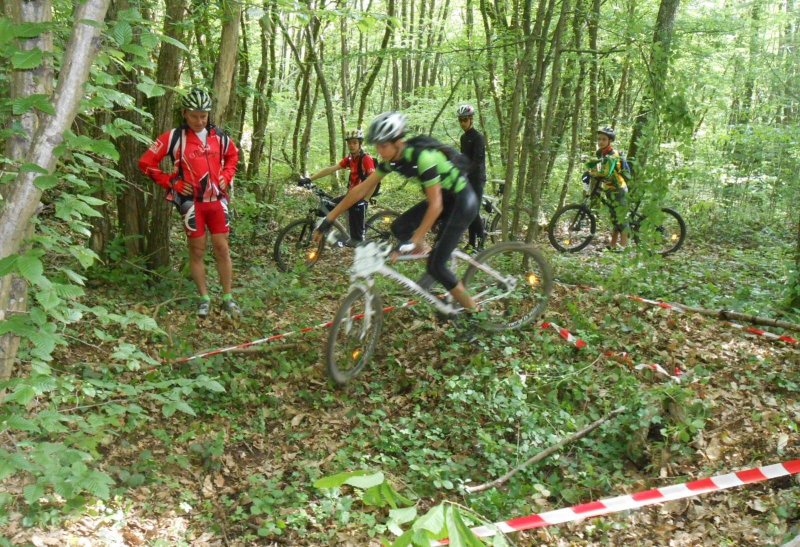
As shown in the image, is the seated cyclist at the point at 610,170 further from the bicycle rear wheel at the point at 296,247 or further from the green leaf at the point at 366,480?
the green leaf at the point at 366,480

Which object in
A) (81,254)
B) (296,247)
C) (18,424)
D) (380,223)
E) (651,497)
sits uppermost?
(81,254)

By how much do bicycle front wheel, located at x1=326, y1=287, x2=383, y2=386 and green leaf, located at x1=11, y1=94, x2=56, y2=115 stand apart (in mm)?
3358

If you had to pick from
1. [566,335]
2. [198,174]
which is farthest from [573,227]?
[198,174]

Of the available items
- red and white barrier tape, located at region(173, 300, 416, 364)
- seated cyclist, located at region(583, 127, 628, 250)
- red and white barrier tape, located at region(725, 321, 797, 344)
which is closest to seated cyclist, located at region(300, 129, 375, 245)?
red and white barrier tape, located at region(173, 300, 416, 364)

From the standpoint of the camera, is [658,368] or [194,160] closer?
[658,368]

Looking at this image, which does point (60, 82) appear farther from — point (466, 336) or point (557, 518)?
point (466, 336)

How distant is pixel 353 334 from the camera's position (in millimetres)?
5492

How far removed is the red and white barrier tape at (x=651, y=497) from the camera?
3.39 metres

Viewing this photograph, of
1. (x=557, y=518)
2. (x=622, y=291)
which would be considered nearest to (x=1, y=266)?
(x=557, y=518)

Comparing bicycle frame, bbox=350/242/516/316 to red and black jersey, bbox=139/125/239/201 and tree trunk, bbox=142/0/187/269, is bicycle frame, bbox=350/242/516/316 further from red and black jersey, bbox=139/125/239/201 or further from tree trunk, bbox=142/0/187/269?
tree trunk, bbox=142/0/187/269

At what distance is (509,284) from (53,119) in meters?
4.94

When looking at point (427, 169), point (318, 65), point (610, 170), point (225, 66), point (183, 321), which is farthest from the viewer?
point (318, 65)

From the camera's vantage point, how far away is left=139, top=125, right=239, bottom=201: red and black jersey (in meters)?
6.00

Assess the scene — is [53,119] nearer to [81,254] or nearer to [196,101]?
[81,254]
